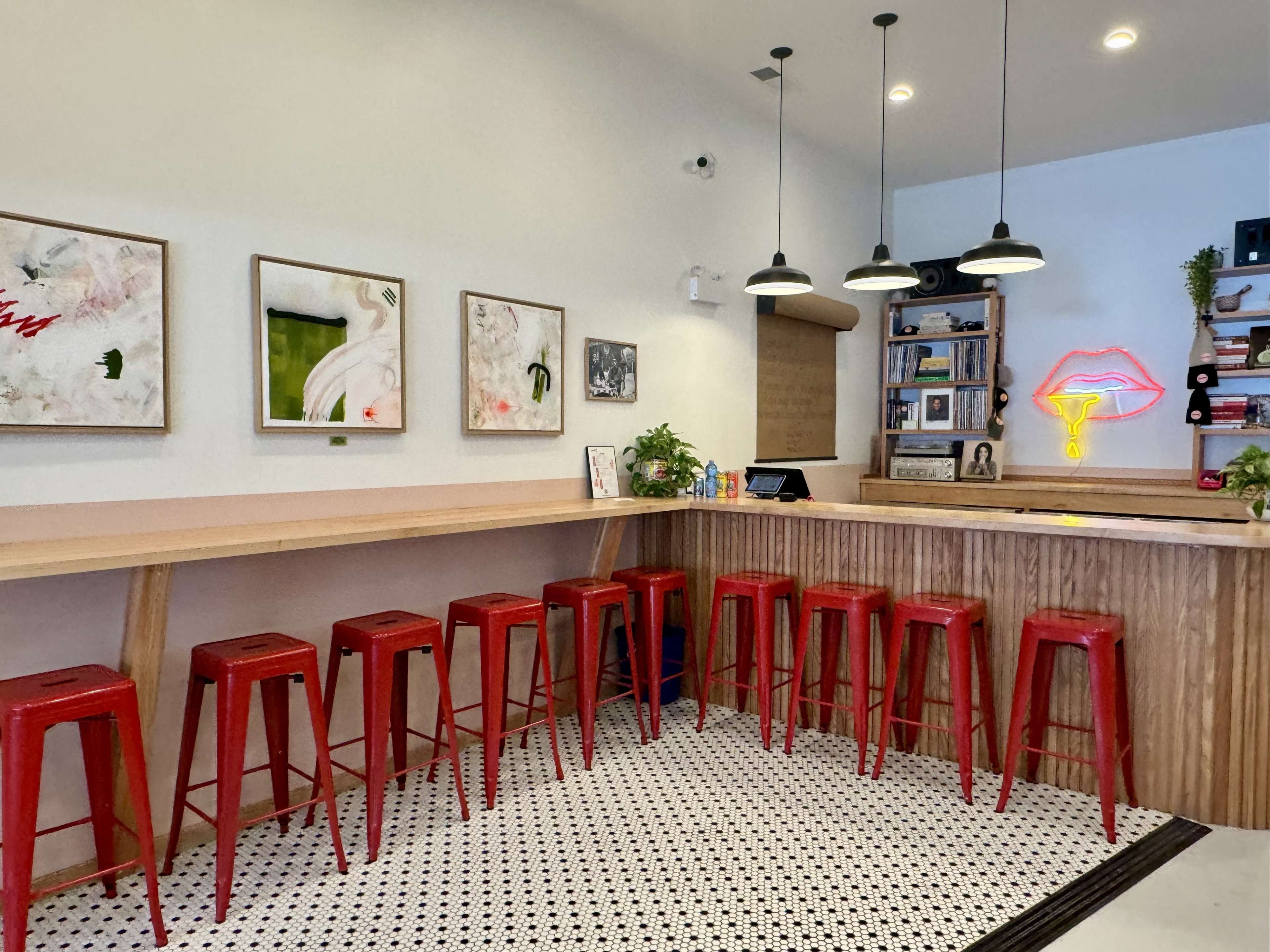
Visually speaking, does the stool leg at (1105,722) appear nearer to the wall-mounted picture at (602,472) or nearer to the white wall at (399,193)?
the wall-mounted picture at (602,472)

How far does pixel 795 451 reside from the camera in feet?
18.9

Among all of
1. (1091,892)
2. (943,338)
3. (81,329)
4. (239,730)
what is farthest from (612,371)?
(943,338)

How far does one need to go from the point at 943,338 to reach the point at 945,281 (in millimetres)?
424

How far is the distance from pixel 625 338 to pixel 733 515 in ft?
3.58

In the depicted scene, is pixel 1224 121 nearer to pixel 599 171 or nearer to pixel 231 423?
pixel 599 171

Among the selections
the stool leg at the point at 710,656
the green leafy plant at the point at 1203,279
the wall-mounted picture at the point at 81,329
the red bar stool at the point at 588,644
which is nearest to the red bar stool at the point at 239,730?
the wall-mounted picture at the point at 81,329

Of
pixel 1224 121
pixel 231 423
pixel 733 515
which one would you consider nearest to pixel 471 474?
pixel 231 423

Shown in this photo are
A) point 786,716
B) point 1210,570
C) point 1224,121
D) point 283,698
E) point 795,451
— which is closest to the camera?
point 283,698

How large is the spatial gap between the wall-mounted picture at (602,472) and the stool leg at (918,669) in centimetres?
158

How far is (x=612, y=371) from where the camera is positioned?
172 inches

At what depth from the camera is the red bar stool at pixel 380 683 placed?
2719mm

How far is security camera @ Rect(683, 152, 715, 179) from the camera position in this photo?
15.7 ft

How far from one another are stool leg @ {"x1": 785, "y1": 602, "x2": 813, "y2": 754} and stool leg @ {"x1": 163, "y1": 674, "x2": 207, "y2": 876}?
2.27 meters

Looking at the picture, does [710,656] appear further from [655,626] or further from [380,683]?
[380,683]
